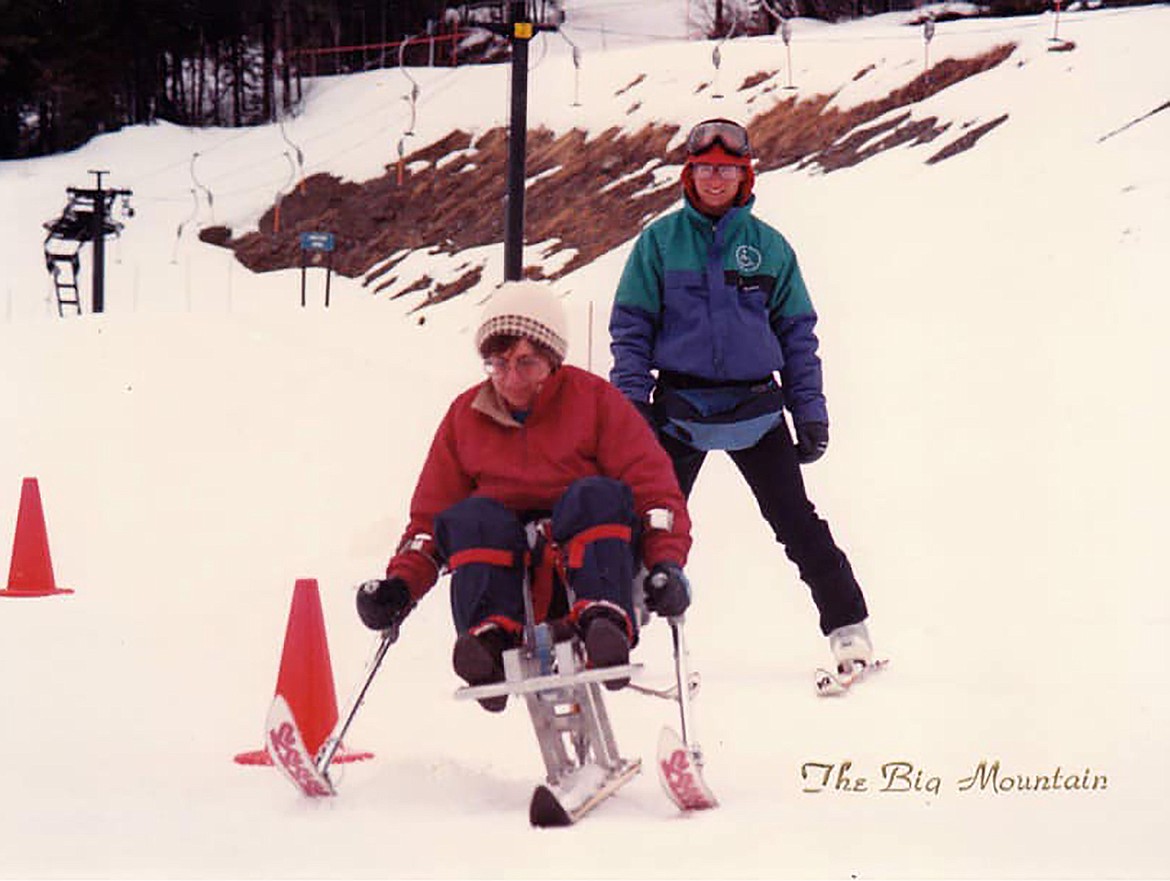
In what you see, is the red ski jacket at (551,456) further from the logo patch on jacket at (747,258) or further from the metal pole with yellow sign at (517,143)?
the metal pole with yellow sign at (517,143)

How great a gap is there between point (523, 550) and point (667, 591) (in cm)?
37

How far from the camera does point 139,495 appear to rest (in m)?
12.2

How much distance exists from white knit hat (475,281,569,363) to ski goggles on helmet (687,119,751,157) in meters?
1.48

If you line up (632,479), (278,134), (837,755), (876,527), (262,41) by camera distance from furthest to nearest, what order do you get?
(262,41)
(278,134)
(876,527)
(837,755)
(632,479)

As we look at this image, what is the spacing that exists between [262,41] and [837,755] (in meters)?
52.9

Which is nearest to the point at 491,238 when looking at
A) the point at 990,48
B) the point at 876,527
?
the point at 990,48

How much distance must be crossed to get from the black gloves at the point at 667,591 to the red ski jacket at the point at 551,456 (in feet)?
0.25

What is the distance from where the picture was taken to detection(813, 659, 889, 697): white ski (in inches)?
256

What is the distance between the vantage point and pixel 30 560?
9.62m

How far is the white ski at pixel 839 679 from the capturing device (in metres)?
6.49

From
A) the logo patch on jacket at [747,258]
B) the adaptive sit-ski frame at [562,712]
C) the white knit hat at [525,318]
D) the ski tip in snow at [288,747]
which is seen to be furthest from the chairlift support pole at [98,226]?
the adaptive sit-ski frame at [562,712]

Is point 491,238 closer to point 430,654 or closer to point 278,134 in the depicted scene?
point 278,134

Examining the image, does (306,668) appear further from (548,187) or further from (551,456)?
(548,187)

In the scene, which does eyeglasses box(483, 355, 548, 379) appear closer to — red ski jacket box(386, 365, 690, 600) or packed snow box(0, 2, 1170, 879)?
red ski jacket box(386, 365, 690, 600)
